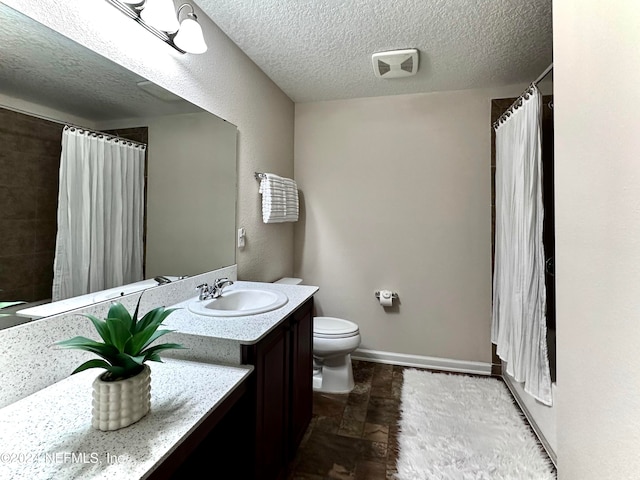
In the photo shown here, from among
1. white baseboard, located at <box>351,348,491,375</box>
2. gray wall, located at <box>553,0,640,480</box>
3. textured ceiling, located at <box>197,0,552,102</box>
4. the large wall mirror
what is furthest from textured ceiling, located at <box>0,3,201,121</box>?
white baseboard, located at <box>351,348,491,375</box>

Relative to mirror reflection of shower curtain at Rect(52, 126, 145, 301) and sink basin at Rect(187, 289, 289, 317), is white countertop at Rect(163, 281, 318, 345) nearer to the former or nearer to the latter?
sink basin at Rect(187, 289, 289, 317)

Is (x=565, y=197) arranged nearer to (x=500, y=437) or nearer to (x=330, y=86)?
(x=500, y=437)

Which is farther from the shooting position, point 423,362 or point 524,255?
point 423,362

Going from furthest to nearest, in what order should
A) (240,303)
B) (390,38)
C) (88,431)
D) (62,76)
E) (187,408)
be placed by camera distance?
(390,38), (240,303), (62,76), (187,408), (88,431)

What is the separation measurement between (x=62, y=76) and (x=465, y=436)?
257 centimetres

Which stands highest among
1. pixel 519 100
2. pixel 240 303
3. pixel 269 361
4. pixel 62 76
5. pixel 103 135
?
pixel 519 100

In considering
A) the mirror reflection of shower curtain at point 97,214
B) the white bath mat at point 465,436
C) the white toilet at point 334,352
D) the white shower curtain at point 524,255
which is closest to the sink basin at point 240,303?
the mirror reflection of shower curtain at point 97,214

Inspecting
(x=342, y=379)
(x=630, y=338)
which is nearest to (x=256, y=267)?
(x=342, y=379)

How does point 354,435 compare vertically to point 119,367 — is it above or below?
below

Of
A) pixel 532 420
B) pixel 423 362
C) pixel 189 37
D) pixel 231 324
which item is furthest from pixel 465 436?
pixel 189 37

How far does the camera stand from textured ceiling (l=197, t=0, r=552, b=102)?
64.6 inches

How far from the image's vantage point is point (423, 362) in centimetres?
270

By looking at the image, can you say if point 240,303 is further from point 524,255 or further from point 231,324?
point 524,255

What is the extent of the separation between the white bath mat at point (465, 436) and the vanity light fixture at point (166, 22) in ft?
7.61
